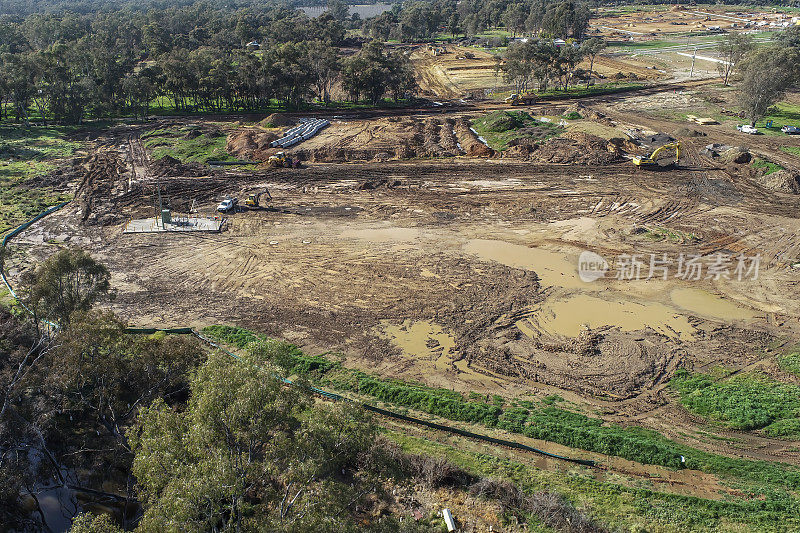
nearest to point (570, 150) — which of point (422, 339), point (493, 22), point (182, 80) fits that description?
point (422, 339)

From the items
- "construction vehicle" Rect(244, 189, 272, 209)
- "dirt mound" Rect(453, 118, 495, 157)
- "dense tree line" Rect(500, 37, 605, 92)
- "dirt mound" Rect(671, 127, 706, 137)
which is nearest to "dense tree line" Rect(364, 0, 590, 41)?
"dense tree line" Rect(500, 37, 605, 92)

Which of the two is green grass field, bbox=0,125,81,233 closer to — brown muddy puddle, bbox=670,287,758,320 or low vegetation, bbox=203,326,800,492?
low vegetation, bbox=203,326,800,492

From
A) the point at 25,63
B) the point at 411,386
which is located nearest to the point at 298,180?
the point at 411,386

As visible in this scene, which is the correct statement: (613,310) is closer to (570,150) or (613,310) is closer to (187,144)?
(570,150)

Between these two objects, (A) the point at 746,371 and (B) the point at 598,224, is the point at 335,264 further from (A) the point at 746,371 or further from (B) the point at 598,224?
(A) the point at 746,371

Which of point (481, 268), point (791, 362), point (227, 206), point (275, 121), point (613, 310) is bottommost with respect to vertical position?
point (791, 362)

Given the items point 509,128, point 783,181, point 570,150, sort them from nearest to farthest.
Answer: point 783,181 → point 570,150 → point 509,128

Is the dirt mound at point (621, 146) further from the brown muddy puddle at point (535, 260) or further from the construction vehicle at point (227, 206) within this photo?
the construction vehicle at point (227, 206)
